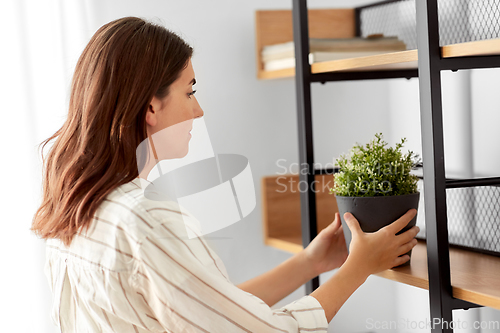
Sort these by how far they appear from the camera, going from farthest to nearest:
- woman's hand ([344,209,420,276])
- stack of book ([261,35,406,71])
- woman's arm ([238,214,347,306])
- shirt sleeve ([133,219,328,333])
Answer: stack of book ([261,35,406,71])
woman's arm ([238,214,347,306])
woman's hand ([344,209,420,276])
shirt sleeve ([133,219,328,333])

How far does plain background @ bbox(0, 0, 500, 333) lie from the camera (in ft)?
4.13

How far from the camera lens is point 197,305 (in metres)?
0.73

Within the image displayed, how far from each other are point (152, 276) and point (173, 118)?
26cm

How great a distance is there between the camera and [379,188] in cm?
96

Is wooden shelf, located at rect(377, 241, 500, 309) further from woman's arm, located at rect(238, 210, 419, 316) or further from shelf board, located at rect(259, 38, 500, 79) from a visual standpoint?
shelf board, located at rect(259, 38, 500, 79)

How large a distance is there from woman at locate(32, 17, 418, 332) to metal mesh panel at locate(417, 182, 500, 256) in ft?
1.27

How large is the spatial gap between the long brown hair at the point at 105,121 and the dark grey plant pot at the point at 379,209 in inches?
16.0

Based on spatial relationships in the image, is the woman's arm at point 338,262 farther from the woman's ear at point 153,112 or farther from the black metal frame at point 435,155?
the woman's ear at point 153,112

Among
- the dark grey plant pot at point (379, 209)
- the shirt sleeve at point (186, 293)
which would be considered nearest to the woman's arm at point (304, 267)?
the dark grey plant pot at point (379, 209)

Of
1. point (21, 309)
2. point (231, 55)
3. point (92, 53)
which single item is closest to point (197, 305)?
point (92, 53)

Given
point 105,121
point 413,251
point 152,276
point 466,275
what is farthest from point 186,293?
point 413,251

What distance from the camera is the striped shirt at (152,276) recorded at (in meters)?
0.72

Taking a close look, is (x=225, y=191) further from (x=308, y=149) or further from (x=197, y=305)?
(x=197, y=305)

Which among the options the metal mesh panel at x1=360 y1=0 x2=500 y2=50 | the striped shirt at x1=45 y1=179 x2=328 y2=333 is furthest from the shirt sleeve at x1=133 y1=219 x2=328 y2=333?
the metal mesh panel at x1=360 y1=0 x2=500 y2=50
